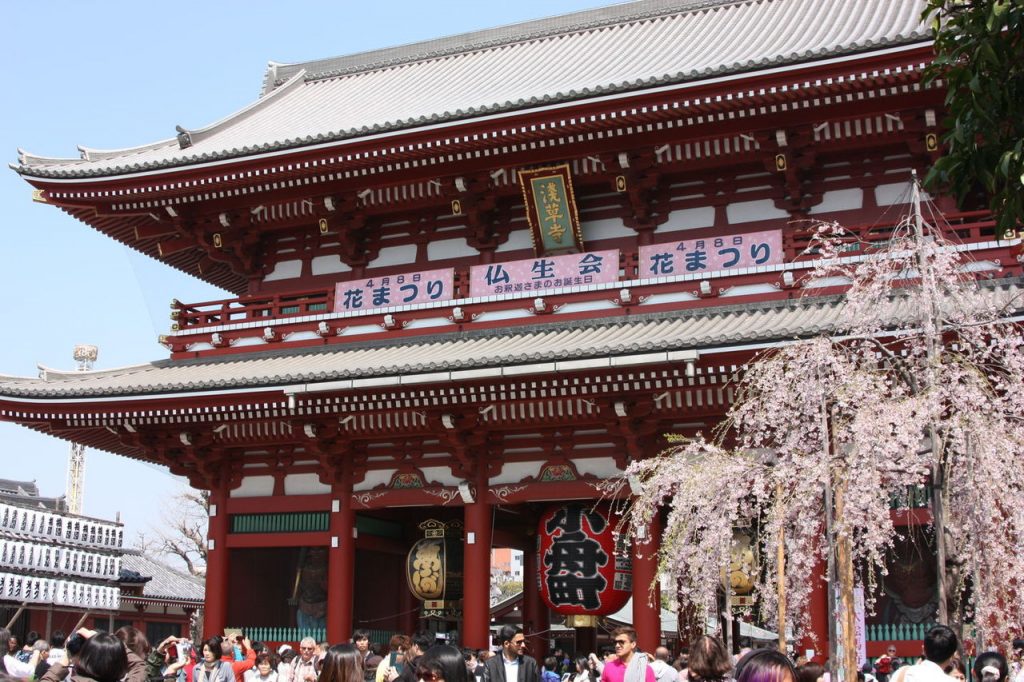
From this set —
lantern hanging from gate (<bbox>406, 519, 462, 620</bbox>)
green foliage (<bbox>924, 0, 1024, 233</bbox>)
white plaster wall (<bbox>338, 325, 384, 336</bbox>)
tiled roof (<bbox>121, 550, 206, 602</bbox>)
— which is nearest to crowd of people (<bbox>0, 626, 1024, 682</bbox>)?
lantern hanging from gate (<bbox>406, 519, 462, 620</bbox>)

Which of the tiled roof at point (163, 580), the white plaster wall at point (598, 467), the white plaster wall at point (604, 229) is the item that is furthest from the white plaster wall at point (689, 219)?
the tiled roof at point (163, 580)

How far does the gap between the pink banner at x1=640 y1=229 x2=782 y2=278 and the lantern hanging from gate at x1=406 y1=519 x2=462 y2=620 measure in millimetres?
5289

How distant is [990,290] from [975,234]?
1.49 m

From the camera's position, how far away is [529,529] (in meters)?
21.1

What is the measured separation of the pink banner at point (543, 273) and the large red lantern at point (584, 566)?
3.49 metres

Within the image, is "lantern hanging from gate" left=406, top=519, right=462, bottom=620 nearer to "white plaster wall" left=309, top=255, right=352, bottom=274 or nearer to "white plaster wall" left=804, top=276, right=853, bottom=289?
"white plaster wall" left=309, top=255, right=352, bottom=274

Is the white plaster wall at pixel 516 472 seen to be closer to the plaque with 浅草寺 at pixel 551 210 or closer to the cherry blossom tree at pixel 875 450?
the cherry blossom tree at pixel 875 450

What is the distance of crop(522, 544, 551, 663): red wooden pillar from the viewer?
776 inches

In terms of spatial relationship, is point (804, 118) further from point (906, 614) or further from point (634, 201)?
point (906, 614)

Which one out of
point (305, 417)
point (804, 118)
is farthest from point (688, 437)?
point (305, 417)

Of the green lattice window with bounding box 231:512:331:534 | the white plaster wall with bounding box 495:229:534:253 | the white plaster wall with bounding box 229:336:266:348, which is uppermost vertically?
the white plaster wall with bounding box 495:229:534:253

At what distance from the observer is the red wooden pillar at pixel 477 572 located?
55.2ft

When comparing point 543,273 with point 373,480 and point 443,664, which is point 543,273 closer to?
point 373,480

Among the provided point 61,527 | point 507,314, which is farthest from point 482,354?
point 61,527
